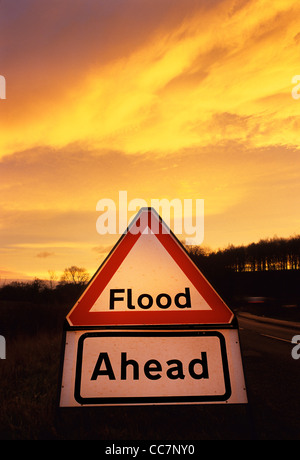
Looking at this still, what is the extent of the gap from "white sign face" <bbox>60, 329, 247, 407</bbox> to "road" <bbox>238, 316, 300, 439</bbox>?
24 centimetres

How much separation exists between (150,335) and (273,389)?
3.80 meters

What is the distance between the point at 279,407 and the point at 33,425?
9.27 feet

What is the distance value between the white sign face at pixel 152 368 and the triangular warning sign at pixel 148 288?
3.9 inches

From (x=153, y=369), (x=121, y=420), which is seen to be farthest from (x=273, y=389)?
(x=153, y=369)

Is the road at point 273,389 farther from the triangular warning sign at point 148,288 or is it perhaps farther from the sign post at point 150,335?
the triangular warning sign at point 148,288

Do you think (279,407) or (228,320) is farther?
(279,407)

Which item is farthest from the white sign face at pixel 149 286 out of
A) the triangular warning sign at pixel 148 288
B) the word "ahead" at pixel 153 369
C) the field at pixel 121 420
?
the field at pixel 121 420

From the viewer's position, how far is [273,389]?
546 centimetres

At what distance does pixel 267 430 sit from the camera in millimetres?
3672

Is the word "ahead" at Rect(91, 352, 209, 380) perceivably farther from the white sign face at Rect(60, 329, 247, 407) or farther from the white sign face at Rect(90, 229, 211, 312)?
the white sign face at Rect(90, 229, 211, 312)

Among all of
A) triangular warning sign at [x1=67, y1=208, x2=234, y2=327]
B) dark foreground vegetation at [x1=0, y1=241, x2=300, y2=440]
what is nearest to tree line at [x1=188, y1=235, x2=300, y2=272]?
dark foreground vegetation at [x1=0, y1=241, x2=300, y2=440]

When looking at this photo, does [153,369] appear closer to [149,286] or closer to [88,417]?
[149,286]

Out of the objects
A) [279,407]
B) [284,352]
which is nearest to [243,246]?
[284,352]
